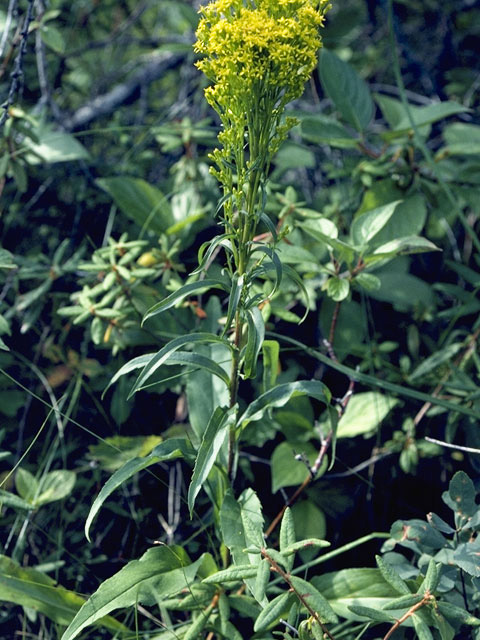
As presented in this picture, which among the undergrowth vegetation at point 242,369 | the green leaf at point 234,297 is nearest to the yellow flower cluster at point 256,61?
the undergrowth vegetation at point 242,369

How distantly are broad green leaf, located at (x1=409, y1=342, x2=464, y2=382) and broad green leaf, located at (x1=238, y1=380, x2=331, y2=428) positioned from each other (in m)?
0.54

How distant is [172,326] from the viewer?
1818 mm

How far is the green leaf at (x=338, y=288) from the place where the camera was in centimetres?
153

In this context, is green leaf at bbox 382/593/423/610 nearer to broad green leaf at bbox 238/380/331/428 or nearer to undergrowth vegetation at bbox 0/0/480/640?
undergrowth vegetation at bbox 0/0/480/640

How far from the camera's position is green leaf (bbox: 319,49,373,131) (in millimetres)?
2025

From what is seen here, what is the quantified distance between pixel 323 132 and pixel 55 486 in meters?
1.29

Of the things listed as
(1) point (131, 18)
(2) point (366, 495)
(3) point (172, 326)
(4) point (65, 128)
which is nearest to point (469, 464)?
(2) point (366, 495)

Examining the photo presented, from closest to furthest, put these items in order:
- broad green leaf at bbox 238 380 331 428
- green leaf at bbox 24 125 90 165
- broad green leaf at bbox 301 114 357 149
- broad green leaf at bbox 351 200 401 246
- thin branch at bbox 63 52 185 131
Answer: broad green leaf at bbox 238 380 331 428 → broad green leaf at bbox 351 200 401 246 → broad green leaf at bbox 301 114 357 149 → green leaf at bbox 24 125 90 165 → thin branch at bbox 63 52 185 131

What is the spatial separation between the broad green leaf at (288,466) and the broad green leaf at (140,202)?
81cm

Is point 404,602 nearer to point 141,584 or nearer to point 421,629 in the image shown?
point 421,629

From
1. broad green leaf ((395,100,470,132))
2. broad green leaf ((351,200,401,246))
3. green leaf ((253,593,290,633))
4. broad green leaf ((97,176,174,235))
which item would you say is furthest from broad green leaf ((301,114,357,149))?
green leaf ((253,593,290,633))

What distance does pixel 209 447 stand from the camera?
117 centimetres

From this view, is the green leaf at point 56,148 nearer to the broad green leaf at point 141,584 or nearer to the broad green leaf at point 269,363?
the broad green leaf at point 269,363

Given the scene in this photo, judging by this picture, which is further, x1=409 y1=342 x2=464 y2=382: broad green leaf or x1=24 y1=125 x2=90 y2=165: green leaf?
x1=24 y1=125 x2=90 y2=165: green leaf
